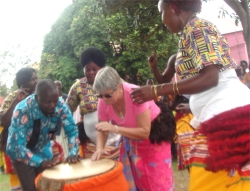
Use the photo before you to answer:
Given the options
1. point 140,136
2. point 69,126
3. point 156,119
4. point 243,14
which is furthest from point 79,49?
point 140,136

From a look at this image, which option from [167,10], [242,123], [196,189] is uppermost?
[167,10]

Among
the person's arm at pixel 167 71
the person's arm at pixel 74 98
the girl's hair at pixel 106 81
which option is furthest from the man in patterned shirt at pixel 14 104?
the person's arm at pixel 167 71

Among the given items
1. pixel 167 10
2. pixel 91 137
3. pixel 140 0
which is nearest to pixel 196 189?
pixel 167 10

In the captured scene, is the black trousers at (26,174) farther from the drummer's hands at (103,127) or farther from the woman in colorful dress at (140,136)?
the drummer's hands at (103,127)

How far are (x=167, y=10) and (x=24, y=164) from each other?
210 cm

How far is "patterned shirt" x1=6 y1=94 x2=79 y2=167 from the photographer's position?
335cm

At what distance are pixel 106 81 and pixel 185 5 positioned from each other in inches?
38.0

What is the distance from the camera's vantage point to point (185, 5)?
2.22 meters

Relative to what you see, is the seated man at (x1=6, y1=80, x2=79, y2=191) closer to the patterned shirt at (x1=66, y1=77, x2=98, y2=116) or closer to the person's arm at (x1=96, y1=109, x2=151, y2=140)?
the patterned shirt at (x1=66, y1=77, x2=98, y2=116)

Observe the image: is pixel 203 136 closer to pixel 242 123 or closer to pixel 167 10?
pixel 242 123

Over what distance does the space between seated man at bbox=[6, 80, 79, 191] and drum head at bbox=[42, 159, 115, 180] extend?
154mm

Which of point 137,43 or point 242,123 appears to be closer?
point 242,123

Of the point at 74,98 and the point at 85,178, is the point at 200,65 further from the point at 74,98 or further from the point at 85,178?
the point at 74,98

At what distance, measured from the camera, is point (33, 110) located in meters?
3.44
